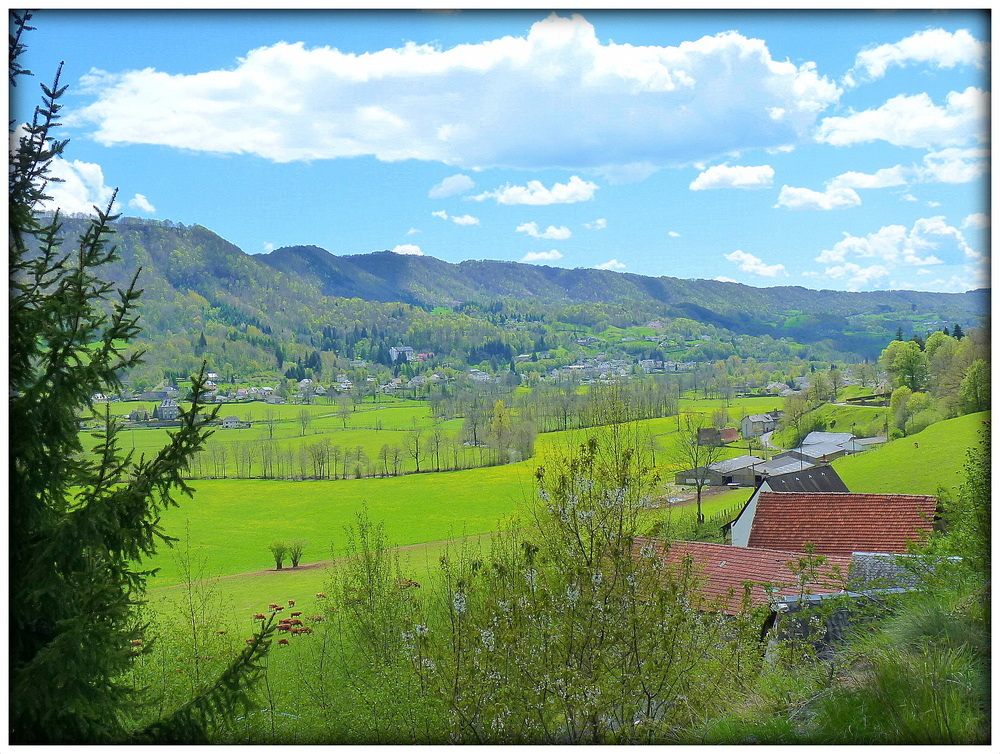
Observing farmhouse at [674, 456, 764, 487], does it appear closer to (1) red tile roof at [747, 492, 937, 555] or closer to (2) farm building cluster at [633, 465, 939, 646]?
(2) farm building cluster at [633, 465, 939, 646]

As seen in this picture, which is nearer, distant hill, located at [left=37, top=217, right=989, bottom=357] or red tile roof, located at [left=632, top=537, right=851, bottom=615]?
red tile roof, located at [left=632, top=537, right=851, bottom=615]

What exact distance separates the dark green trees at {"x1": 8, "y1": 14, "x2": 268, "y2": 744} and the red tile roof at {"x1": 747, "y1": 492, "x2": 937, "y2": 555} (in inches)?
191

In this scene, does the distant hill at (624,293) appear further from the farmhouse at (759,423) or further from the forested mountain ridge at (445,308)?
the farmhouse at (759,423)

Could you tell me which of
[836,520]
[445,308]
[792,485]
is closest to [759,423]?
[792,485]

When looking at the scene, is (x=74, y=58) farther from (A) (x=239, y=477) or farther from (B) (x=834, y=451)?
(B) (x=834, y=451)

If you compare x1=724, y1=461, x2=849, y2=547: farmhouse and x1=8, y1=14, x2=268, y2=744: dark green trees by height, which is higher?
x1=8, y1=14, x2=268, y2=744: dark green trees

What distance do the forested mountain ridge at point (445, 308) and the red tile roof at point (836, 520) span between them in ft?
4.08

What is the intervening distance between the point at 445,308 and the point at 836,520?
3787 mm

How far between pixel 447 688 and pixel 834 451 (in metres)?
5.31

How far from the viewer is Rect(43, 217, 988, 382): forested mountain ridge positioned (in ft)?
16.5

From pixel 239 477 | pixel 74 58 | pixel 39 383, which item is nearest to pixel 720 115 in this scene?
pixel 74 58

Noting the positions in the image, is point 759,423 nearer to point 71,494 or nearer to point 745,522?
point 745,522

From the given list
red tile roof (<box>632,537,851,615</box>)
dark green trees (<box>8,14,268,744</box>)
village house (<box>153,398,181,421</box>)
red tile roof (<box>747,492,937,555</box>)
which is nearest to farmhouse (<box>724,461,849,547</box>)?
red tile roof (<box>747,492,937,555</box>)

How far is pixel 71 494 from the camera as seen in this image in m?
A: 2.33
